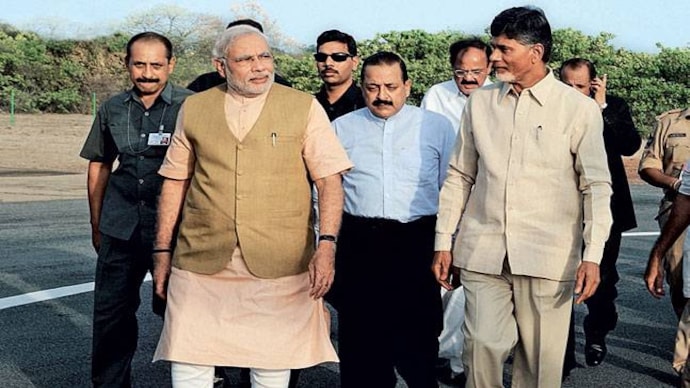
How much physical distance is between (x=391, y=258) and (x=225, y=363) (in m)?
1.18

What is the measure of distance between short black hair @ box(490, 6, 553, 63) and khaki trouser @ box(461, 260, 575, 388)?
3.44 feet

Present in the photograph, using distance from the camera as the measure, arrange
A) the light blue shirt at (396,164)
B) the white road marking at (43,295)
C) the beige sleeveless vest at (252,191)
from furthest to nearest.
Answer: the white road marking at (43,295), the light blue shirt at (396,164), the beige sleeveless vest at (252,191)

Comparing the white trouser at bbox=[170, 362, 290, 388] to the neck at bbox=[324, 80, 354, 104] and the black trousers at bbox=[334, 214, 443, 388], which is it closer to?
the black trousers at bbox=[334, 214, 443, 388]

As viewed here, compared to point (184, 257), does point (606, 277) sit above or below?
below

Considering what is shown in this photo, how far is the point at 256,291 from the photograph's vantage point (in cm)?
479

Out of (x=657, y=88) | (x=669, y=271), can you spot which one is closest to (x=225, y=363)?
(x=669, y=271)

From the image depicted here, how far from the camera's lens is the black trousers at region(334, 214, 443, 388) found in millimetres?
5543

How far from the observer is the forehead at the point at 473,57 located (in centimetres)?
676

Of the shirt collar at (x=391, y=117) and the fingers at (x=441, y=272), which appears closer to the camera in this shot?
the fingers at (x=441, y=272)

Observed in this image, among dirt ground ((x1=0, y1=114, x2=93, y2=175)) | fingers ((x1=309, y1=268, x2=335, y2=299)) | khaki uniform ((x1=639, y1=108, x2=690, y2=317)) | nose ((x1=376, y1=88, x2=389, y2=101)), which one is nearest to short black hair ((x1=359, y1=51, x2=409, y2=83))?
nose ((x1=376, y1=88, x2=389, y2=101))

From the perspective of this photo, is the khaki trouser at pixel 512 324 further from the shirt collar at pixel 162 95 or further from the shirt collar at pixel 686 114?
the shirt collar at pixel 686 114

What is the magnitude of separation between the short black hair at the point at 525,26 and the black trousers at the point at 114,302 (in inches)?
90.5

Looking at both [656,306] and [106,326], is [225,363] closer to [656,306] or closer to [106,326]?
[106,326]

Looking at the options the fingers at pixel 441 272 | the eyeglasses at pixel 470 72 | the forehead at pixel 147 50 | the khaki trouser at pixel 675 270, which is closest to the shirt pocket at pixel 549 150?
the fingers at pixel 441 272
